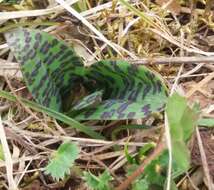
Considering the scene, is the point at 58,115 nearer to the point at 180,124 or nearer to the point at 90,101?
the point at 90,101

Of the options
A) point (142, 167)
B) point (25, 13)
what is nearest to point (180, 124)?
point (142, 167)

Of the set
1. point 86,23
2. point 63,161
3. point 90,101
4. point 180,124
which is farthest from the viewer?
point 86,23

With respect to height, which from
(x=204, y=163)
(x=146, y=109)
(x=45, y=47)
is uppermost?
(x=45, y=47)

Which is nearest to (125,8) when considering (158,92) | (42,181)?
(158,92)

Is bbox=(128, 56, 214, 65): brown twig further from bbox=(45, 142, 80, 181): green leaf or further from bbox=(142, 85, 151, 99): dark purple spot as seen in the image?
bbox=(45, 142, 80, 181): green leaf

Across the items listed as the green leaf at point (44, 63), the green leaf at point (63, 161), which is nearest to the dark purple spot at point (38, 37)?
the green leaf at point (44, 63)

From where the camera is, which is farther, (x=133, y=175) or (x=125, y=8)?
(x=125, y=8)

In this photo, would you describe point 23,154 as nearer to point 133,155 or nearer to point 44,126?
point 44,126

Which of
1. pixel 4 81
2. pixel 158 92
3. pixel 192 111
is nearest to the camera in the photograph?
pixel 192 111
